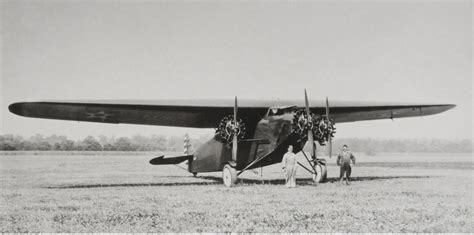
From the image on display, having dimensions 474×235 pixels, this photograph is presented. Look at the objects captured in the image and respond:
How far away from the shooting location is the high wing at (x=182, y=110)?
13742mm

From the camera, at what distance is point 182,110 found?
15711mm

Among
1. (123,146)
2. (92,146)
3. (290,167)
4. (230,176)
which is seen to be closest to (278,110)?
(290,167)

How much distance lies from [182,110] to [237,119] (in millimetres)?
1860

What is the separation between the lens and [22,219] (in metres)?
8.58

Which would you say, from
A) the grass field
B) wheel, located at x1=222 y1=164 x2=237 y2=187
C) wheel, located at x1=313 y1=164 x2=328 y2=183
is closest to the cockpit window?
wheel, located at x1=222 y1=164 x2=237 y2=187

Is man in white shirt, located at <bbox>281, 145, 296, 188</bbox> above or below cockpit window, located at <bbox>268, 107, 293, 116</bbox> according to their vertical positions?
below

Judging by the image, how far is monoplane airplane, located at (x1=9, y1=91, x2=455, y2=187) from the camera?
559 inches

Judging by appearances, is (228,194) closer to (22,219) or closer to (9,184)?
(22,219)

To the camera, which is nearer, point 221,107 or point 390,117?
point 221,107

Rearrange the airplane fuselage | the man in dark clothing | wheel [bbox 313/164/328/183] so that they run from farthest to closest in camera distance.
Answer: the man in dark clothing < wheel [bbox 313/164/328/183] < the airplane fuselage

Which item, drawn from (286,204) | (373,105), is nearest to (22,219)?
(286,204)

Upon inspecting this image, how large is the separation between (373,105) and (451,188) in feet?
14.2

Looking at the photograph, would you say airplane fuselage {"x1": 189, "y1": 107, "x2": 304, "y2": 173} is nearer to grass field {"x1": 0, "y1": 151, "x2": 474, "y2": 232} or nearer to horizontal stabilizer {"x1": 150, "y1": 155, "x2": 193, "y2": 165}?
grass field {"x1": 0, "y1": 151, "x2": 474, "y2": 232}

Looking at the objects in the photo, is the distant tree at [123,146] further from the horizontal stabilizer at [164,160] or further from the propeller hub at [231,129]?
the propeller hub at [231,129]
